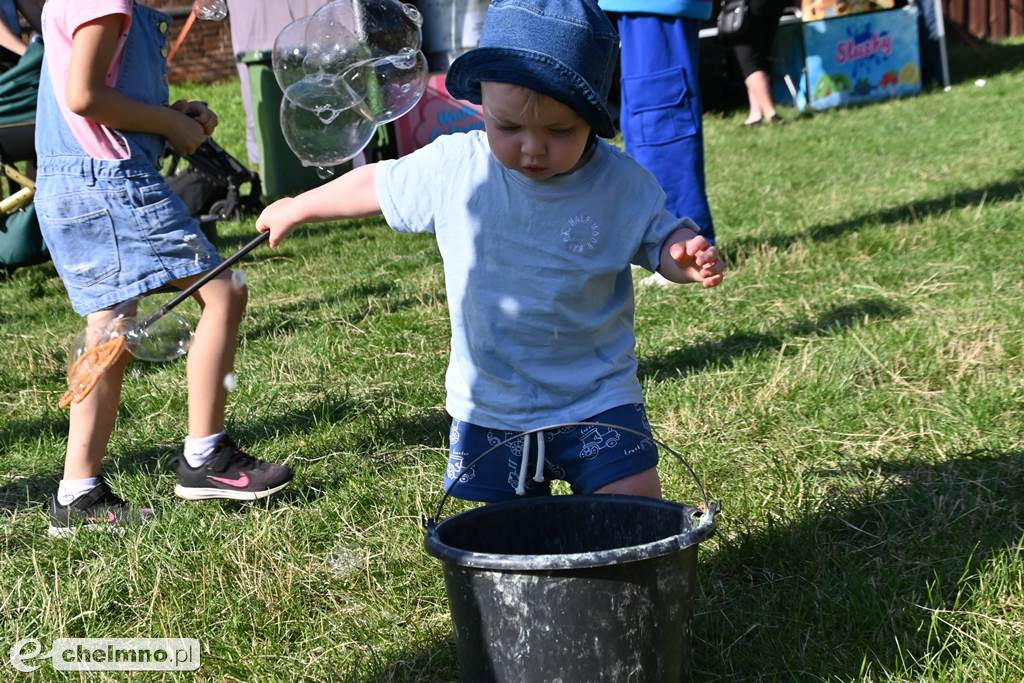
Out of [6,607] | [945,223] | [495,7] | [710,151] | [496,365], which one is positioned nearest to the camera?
[495,7]

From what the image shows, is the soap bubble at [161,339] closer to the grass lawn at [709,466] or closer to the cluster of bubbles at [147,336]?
the cluster of bubbles at [147,336]

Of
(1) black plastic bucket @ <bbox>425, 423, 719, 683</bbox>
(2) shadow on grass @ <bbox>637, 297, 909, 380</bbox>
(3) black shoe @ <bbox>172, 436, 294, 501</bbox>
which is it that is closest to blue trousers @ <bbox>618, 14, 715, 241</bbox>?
(2) shadow on grass @ <bbox>637, 297, 909, 380</bbox>

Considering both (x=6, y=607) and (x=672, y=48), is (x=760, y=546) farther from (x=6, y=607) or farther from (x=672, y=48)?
(x=672, y=48)

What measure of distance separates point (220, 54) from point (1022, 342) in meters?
14.5

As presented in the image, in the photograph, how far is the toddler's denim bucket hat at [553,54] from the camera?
229cm

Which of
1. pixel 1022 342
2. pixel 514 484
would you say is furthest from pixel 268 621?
pixel 1022 342

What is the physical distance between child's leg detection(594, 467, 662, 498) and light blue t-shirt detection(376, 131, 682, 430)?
0.16 metres

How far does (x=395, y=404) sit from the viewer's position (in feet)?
13.3

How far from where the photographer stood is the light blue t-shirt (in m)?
2.53

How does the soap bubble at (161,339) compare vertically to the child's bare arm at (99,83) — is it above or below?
below

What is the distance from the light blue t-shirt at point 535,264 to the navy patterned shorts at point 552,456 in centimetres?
4

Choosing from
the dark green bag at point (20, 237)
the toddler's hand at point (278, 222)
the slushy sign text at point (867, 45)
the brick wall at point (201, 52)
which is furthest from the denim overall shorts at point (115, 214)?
the brick wall at point (201, 52)

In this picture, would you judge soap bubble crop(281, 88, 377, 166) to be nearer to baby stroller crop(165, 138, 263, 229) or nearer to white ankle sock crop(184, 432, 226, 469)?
white ankle sock crop(184, 432, 226, 469)

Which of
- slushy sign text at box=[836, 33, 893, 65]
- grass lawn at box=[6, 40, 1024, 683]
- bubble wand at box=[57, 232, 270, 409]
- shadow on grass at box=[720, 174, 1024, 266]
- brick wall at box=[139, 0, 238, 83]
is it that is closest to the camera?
grass lawn at box=[6, 40, 1024, 683]
